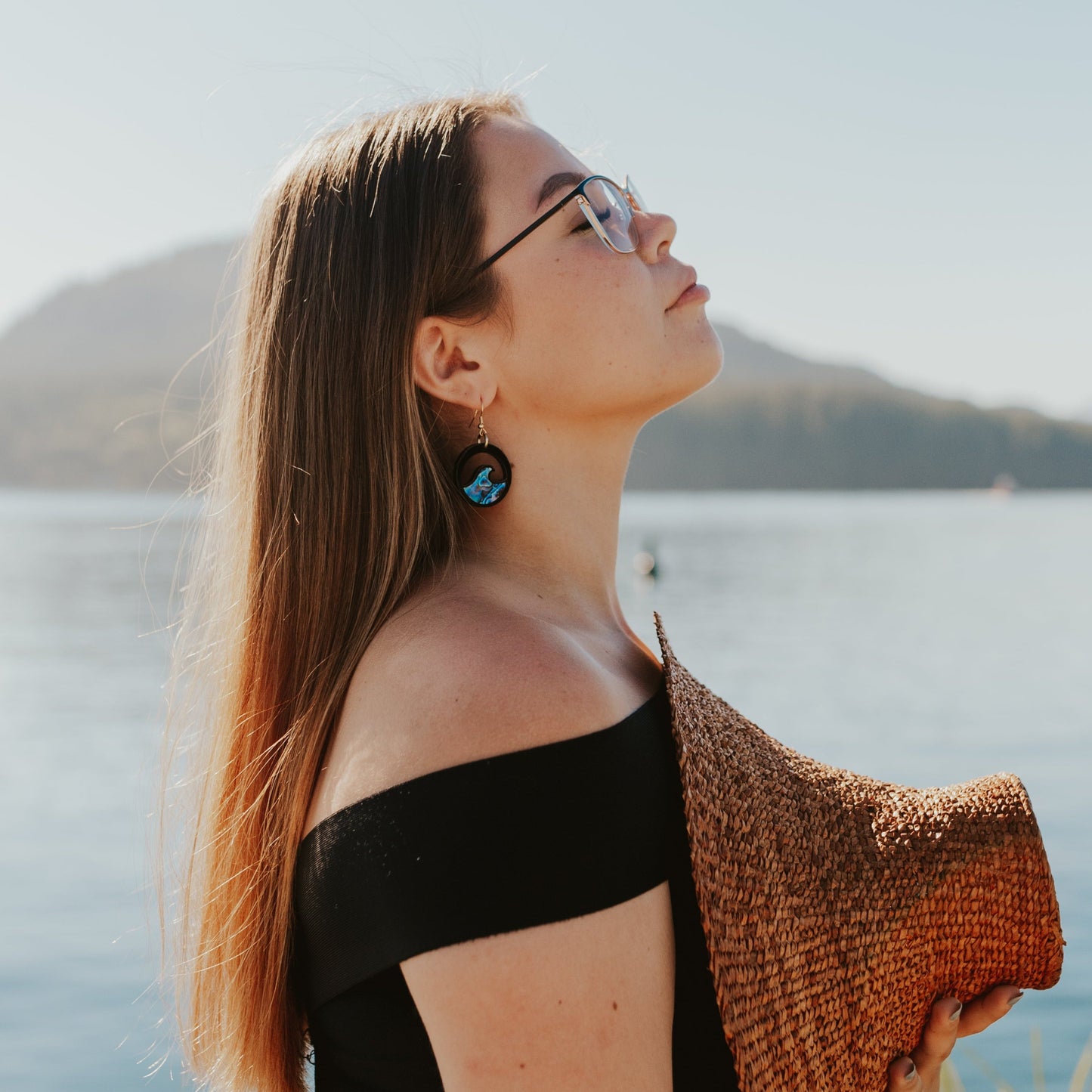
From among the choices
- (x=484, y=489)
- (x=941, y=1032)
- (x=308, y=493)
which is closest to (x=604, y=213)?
(x=484, y=489)

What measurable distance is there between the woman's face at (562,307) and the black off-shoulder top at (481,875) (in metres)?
0.50

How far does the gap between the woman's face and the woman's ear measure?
4cm

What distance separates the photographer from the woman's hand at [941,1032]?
1.41m

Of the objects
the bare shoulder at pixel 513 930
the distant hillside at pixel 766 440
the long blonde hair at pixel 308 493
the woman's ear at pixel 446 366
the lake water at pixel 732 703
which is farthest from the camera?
the distant hillside at pixel 766 440

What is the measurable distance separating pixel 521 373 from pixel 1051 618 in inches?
1122

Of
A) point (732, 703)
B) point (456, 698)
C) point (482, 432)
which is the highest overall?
point (482, 432)

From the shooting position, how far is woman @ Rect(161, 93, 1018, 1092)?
1089 millimetres

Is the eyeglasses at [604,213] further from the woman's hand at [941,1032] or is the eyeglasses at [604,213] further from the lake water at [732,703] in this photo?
the woman's hand at [941,1032]

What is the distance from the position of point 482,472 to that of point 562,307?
24 centimetres

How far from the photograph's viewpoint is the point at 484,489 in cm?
156

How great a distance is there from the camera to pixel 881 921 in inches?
54.1

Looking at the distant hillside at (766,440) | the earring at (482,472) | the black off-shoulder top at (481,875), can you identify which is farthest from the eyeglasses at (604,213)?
the distant hillside at (766,440)

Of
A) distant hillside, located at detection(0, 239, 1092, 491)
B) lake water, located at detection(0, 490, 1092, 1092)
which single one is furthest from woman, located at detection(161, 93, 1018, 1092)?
distant hillside, located at detection(0, 239, 1092, 491)

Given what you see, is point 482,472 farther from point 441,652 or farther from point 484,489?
point 441,652
